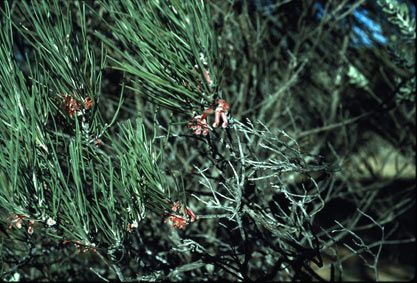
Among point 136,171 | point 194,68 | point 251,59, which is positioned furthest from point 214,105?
point 251,59

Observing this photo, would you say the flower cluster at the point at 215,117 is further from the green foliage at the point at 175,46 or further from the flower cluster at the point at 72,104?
the flower cluster at the point at 72,104

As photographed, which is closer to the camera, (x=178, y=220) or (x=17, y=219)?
(x=17, y=219)

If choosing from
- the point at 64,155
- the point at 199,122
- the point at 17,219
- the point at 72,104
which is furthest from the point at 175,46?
the point at 17,219

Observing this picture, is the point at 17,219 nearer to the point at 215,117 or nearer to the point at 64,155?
the point at 64,155

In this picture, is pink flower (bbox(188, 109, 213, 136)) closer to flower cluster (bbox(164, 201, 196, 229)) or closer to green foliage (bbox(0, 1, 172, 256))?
green foliage (bbox(0, 1, 172, 256))

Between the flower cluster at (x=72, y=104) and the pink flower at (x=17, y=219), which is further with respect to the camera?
the flower cluster at (x=72, y=104)

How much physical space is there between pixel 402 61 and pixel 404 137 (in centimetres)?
257

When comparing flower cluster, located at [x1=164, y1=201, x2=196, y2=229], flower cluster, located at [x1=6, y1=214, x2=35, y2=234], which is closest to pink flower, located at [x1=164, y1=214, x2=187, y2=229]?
flower cluster, located at [x1=164, y1=201, x2=196, y2=229]

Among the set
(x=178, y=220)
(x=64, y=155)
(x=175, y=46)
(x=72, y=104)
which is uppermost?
(x=175, y=46)

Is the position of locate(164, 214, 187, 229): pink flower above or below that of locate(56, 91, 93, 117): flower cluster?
below

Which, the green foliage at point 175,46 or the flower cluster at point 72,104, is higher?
the green foliage at point 175,46

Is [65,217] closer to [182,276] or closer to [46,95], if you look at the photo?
[46,95]

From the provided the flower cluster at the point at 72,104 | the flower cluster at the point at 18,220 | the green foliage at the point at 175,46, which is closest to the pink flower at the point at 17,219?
the flower cluster at the point at 18,220

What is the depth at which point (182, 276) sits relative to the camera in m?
2.65
